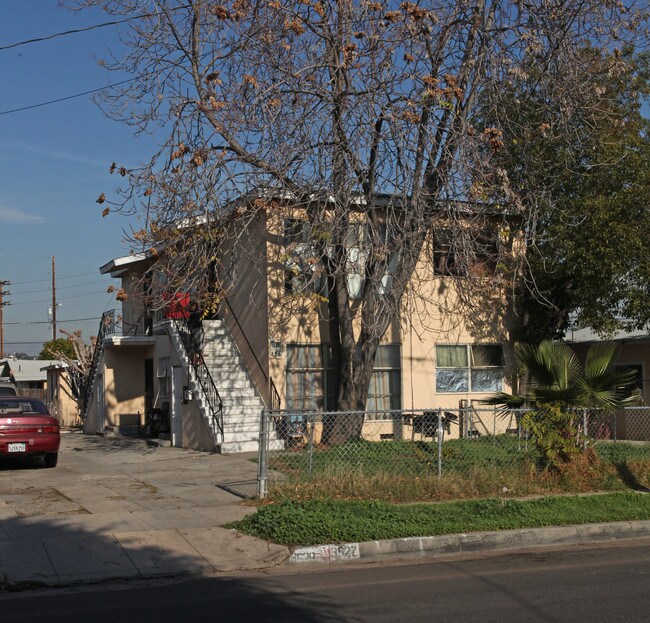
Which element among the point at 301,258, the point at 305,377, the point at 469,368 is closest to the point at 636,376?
the point at 469,368

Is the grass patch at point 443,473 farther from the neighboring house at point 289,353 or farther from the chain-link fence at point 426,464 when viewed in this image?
the neighboring house at point 289,353

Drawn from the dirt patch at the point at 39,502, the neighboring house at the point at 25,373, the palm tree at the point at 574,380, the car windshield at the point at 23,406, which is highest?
the neighboring house at the point at 25,373

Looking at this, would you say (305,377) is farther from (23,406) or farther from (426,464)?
(426,464)

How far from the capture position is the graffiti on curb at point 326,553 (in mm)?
9367

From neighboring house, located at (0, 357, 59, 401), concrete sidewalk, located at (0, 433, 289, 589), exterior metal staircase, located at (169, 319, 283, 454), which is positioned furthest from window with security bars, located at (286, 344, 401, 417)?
neighboring house, located at (0, 357, 59, 401)

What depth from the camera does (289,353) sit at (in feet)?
66.0

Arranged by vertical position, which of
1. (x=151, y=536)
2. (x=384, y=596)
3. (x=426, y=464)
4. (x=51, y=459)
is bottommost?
Answer: (x=384, y=596)

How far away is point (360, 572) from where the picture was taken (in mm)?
8922

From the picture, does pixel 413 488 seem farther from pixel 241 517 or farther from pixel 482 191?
pixel 482 191

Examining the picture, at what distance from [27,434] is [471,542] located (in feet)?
31.1

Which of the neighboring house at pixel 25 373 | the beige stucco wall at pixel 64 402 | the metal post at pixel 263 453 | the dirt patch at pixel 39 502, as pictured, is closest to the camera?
the dirt patch at pixel 39 502

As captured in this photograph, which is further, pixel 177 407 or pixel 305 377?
pixel 177 407

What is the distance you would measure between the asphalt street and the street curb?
0.30 meters

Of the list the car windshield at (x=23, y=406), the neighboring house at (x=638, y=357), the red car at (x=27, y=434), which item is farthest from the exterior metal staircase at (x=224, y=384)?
the neighboring house at (x=638, y=357)
